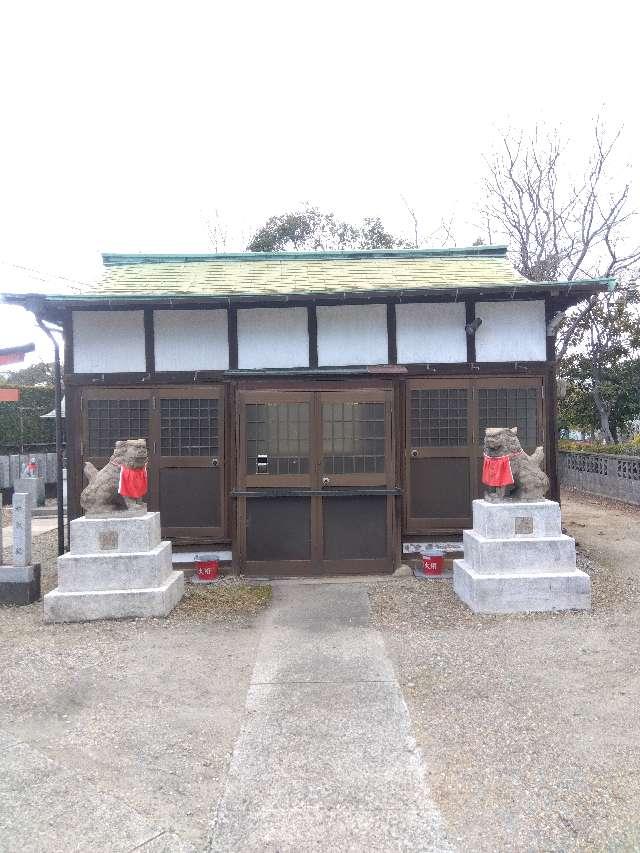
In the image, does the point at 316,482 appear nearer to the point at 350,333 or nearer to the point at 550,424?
the point at 350,333

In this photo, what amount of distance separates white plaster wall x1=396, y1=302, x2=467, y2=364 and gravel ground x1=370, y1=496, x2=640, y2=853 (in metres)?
3.32

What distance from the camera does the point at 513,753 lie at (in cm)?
347

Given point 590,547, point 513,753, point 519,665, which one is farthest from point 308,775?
point 590,547

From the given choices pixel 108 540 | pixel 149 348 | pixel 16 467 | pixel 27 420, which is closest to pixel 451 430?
pixel 149 348

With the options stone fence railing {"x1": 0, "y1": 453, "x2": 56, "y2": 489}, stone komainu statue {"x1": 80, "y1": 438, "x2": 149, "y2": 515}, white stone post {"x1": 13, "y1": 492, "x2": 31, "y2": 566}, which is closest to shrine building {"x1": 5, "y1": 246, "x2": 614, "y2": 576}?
white stone post {"x1": 13, "y1": 492, "x2": 31, "y2": 566}

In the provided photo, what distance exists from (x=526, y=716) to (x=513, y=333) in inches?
216

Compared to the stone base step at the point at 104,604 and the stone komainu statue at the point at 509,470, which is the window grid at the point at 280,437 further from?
the stone komainu statue at the point at 509,470

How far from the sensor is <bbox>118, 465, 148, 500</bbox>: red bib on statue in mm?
6473

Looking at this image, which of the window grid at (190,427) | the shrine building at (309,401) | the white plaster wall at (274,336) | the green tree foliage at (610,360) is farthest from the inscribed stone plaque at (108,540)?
the green tree foliage at (610,360)

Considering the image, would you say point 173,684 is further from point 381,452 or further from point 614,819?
point 381,452

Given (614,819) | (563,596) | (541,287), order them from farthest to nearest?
(541,287) → (563,596) → (614,819)

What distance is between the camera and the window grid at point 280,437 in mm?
7652

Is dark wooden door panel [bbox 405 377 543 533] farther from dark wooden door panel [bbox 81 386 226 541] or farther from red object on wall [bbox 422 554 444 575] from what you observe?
dark wooden door panel [bbox 81 386 226 541]

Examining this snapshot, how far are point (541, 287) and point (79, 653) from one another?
680cm
